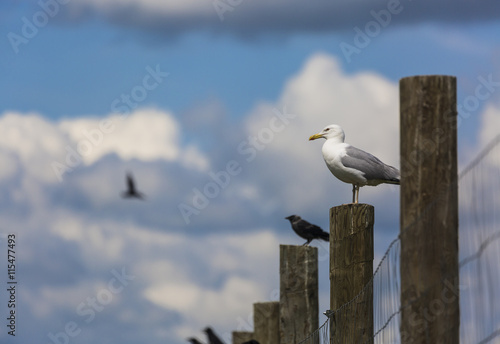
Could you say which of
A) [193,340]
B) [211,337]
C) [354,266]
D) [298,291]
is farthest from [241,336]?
[354,266]

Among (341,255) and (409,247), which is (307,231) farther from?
(409,247)

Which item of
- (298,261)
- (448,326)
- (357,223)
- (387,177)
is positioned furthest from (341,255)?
(387,177)

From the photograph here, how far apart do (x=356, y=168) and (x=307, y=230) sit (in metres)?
1.24

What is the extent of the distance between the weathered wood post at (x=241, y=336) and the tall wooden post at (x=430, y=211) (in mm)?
9109

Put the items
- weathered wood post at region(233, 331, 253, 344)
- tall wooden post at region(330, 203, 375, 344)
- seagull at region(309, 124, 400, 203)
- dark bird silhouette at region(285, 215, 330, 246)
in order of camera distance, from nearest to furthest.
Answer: tall wooden post at region(330, 203, 375, 344) < seagull at region(309, 124, 400, 203) < dark bird silhouette at region(285, 215, 330, 246) < weathered wood post at region(233, 331, 253, 344)

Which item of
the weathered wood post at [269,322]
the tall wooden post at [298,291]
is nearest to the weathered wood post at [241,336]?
the weathered wood post at [269,322]

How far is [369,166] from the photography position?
13961 millimetres

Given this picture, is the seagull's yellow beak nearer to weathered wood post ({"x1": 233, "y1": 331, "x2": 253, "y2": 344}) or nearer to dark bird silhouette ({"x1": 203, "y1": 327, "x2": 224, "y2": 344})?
weathered wood post ({"x1": 233, "y1": 331, "x2": 253, "y2": 344})

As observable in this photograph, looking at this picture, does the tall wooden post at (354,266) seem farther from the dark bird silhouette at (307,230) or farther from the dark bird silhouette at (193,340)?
the dark bird silhouette at (307,230)

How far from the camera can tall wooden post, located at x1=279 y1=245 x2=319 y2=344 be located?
10.7m

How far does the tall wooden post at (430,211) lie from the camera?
19.1 ft

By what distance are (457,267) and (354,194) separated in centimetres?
869

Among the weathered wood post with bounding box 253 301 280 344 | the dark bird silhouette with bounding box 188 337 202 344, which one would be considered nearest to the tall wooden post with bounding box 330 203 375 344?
the dark bird silhouette with bounding box 188 337 202 344

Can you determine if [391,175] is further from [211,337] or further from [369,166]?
[211,337]
